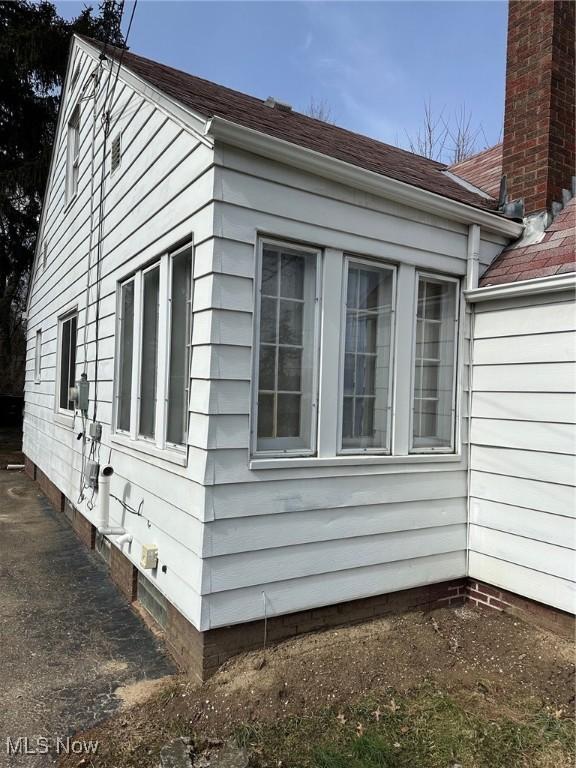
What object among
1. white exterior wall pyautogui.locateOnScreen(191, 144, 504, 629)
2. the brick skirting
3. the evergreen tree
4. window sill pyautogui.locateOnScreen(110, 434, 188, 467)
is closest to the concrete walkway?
the brick skirting

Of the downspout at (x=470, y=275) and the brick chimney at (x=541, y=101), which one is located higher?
the brick chimney at (x=541, y=101)

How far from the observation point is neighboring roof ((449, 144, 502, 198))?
5.80 metres

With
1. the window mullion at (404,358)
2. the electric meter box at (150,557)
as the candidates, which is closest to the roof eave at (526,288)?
the window mullion at (404,358)

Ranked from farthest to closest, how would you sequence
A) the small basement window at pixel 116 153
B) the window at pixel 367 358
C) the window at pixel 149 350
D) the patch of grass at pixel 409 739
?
the small basement window at pixel 116 153 → the window at pixel 149 350 → the window at pixel 367 358 → the patch of grass at pixel 409 739

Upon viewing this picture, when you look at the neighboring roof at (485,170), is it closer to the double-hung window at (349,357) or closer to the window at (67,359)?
the double-hung window at (349,357)

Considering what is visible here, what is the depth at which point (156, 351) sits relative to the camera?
442 cm

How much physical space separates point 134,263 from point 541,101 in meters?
3.82

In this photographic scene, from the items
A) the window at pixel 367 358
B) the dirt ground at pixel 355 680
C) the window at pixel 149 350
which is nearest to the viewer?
the dirt ground at pixel 355 680

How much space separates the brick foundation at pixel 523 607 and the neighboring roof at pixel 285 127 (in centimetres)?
318

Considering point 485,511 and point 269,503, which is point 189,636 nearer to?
point 269,503

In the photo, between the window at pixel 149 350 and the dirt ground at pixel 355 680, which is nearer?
the dirt ground at pixel 355 680

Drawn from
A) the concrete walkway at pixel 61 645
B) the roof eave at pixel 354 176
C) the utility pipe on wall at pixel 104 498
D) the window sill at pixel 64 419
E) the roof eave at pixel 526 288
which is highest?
the roof eave at pixel 354 176

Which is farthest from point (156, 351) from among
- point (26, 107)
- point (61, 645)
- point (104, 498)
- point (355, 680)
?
point (26, 107)

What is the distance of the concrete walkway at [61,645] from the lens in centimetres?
299
